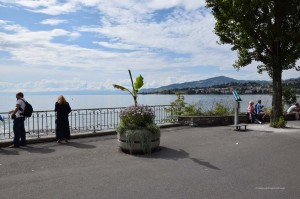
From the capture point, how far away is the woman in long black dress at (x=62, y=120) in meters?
11.6

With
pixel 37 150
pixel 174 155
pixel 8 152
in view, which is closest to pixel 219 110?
pixel 174 155

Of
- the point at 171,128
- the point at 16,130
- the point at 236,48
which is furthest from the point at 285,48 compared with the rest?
the point at 16,130

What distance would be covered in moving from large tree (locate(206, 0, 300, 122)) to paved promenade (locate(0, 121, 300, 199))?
5.04m

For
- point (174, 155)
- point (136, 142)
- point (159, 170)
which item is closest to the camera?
point (159, 170)

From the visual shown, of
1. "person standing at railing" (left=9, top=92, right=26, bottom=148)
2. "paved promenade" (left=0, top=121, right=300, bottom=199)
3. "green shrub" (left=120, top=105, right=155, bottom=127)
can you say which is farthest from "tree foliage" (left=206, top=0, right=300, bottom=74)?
"person standing at railing" (left=9, top=92, right=26, bottom=148)

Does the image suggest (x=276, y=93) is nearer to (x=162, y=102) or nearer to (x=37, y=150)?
(x=37, y=150)

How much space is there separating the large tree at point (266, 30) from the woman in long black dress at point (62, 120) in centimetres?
873

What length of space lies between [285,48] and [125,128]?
9.90 m

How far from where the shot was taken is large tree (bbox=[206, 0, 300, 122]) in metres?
14.9

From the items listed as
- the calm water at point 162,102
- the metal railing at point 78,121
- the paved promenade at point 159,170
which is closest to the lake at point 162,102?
the calm water at point 162,102

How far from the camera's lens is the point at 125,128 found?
10.2 m

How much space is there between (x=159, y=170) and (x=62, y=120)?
5362 millimetres

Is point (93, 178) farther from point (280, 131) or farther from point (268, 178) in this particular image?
point (280, 131)

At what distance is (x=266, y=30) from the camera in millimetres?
15594
